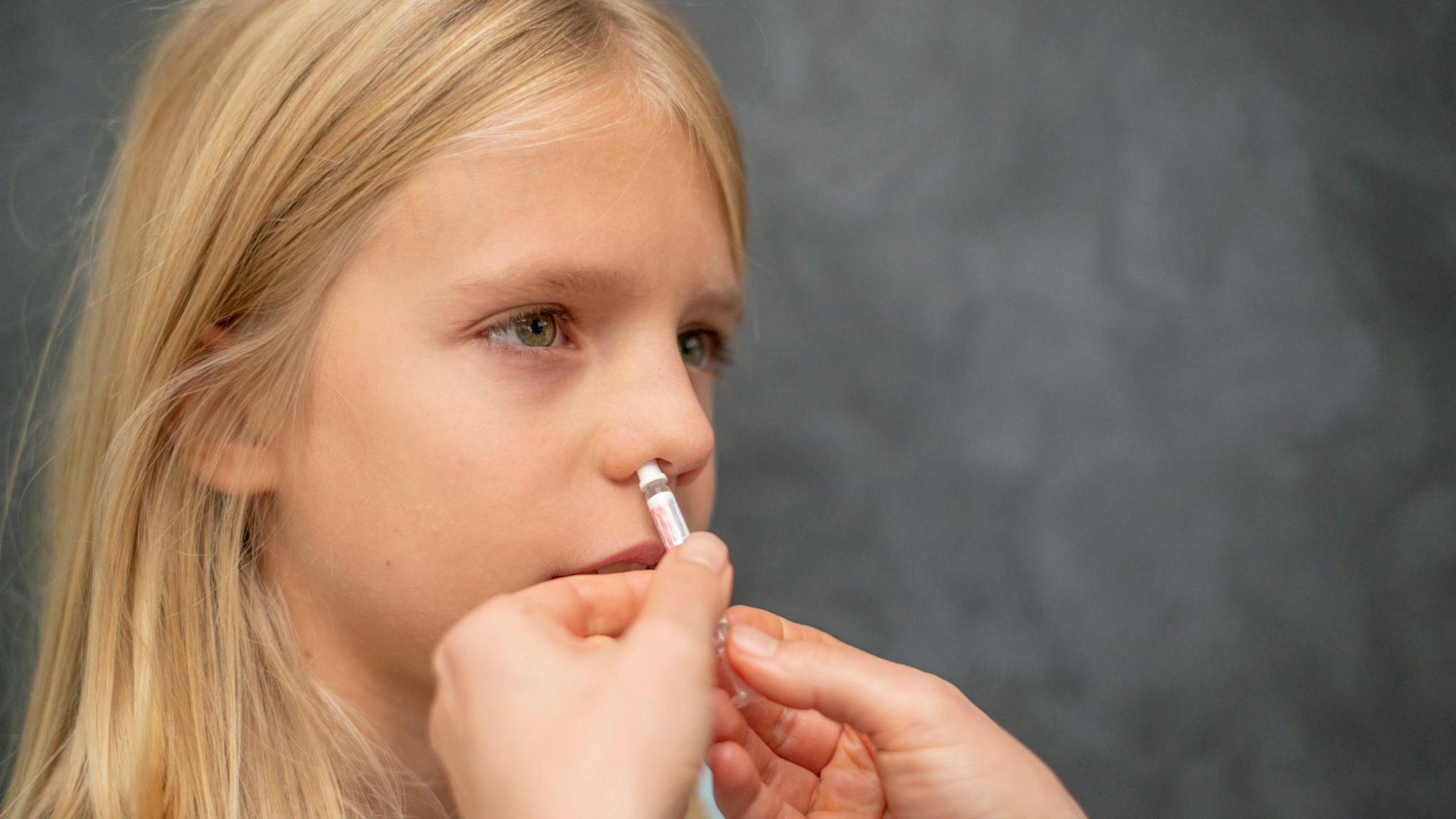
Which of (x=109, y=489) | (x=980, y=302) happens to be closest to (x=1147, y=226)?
Result: (x=980, y=302)

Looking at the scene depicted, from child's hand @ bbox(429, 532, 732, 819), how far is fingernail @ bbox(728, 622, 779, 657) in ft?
0.22

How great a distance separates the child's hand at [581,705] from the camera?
74 centimetres

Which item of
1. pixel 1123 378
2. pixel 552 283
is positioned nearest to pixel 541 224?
pixel 552 283

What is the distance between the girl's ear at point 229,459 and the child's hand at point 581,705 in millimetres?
406

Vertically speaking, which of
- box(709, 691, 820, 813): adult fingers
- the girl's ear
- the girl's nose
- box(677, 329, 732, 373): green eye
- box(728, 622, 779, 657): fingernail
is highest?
box(677, 329, 732, 373): green eye

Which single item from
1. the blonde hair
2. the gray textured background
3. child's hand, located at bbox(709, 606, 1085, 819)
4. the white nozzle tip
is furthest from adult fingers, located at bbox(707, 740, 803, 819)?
the gray textured background

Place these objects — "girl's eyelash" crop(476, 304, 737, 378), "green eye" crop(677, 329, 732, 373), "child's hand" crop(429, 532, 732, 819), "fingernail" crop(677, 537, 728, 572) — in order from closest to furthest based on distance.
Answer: "child's hand" crop(429, 532, 732, 819)
"fingernail" crop(677, 537, 728, 572)
"girl's eyelash" crop(476, 304, 737, 378)
"green eye" crop(677, 329, 732, 373)

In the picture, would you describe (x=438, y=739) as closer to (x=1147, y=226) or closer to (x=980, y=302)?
(x=980, y=302)

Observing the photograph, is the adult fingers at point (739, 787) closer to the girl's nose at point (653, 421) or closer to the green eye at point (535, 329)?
the girl's nose at point (653, 421)

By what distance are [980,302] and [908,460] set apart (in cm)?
25

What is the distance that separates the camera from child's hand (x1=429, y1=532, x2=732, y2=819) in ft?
2.43

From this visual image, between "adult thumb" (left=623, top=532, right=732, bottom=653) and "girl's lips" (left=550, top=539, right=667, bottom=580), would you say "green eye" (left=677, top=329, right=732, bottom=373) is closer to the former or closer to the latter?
"girl's lips" (left=550, top=539, right=667, bottom=580)

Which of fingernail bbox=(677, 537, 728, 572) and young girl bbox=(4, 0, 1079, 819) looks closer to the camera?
fingernail bbox=(677, 537, 728, 572)

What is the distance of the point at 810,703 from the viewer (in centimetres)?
91
